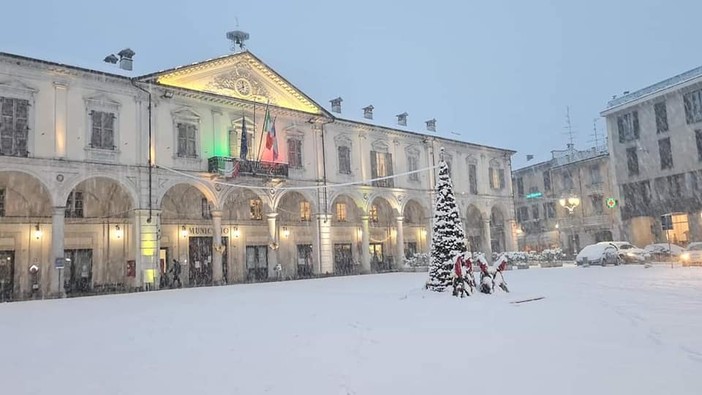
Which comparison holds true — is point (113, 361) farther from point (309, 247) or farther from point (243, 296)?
point (309, 247)

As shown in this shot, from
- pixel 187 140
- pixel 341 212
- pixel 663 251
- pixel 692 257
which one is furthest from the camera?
pixel 341 212

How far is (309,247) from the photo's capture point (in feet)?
107

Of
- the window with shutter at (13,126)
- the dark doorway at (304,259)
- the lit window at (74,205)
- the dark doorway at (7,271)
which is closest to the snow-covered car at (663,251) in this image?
the dark doorway at (304,259)

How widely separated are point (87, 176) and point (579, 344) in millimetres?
20269

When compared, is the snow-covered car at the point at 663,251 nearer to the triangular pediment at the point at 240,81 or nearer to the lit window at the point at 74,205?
the triangular pediment at the point at 240,81

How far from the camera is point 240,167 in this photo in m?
25.8

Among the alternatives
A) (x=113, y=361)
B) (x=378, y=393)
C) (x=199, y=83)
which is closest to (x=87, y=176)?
(x=199, y=83)

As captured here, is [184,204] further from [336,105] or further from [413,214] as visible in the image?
[413,214]

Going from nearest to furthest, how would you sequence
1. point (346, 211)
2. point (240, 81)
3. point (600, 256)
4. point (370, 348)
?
point (370, 348)
point (240, 81)
point (600, 256)
point (346, 211)

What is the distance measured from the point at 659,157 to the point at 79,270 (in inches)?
1441

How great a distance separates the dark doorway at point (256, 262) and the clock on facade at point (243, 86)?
27.2 ft

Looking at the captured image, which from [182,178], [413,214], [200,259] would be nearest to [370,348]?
[182,178]

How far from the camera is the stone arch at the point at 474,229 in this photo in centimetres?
4169

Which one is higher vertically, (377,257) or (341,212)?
(341,212)
